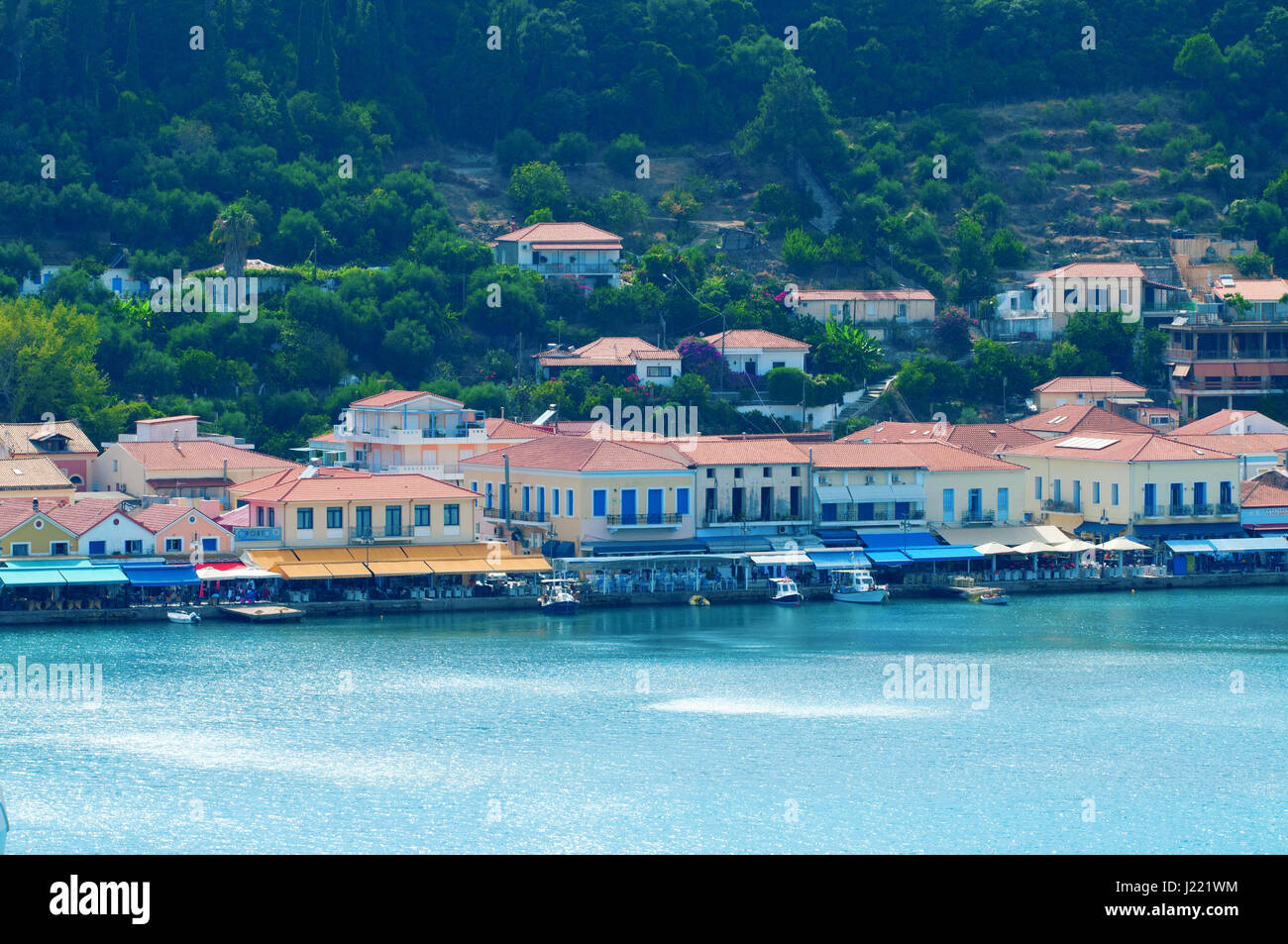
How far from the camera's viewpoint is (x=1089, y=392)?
83.9 m

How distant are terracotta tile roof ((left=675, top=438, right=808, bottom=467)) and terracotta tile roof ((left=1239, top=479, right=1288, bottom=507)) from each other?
15.2 m

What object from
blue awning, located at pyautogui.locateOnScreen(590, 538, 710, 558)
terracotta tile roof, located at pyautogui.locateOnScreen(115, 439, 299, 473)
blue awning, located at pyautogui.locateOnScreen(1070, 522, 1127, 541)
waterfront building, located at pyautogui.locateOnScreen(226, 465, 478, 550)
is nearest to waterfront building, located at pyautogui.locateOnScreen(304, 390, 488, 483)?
terracotta tile roof, located at pyautogui.locateOnScreen(115, 439, 299, 473)

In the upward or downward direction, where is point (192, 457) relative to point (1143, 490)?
upward

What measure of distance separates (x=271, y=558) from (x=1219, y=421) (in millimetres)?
36600

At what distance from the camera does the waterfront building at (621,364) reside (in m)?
81.2

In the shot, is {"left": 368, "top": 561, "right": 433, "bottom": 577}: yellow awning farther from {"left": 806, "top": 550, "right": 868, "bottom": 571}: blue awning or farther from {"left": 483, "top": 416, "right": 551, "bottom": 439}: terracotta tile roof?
{"left": 806, "top": 550, "right": 868, "bottom": 571}: blue awning

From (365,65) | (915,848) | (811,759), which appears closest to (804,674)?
(811,759)

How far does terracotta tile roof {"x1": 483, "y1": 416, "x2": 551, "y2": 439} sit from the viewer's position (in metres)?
71.9

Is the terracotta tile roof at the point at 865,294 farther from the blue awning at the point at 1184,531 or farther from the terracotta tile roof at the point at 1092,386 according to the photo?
the blue awning at the point at 1184,531

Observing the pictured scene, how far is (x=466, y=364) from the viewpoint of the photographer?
Answer: 84688 mm

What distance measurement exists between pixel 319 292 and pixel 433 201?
42.7 feet

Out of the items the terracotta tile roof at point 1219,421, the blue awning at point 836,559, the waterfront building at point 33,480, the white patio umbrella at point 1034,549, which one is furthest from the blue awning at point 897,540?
the waterfront building at point 33,480

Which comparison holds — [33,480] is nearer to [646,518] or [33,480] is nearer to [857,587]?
[646,518]

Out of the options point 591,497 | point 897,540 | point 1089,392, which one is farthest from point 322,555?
point 1089,392
